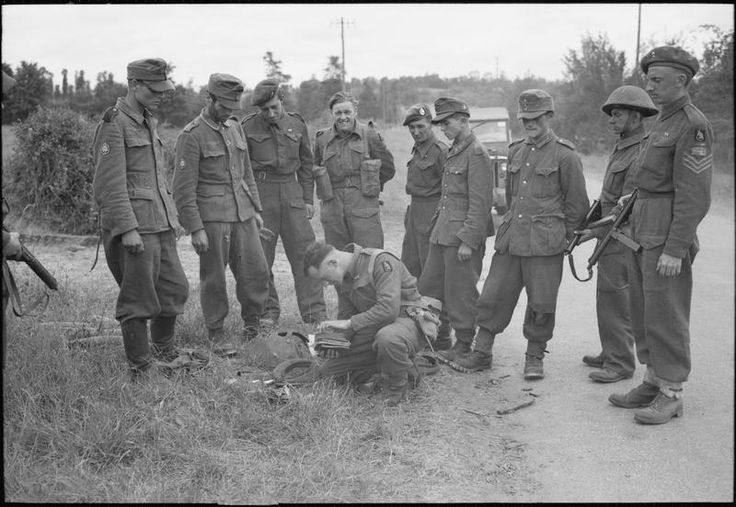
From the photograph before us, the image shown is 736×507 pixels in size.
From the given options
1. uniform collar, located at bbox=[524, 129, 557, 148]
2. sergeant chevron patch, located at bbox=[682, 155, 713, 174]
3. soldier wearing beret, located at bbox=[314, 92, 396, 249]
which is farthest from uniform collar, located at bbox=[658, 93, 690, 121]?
soldier wearing beret, located at bbox=[314, 92, 396, 249]

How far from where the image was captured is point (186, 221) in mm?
5117

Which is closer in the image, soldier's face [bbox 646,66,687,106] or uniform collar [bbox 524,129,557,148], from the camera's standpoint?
soldier's face [bbox 646,66,687,106]

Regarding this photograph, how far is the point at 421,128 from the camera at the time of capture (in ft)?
18.5

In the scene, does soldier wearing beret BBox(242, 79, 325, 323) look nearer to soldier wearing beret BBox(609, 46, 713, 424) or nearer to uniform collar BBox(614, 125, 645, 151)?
uniform collar BBox(614, 125, 645, 151)

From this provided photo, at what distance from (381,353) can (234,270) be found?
1.77m

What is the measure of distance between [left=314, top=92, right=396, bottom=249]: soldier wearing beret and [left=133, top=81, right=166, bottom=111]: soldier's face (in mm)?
1885

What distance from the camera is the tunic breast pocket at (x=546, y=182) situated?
486 cm

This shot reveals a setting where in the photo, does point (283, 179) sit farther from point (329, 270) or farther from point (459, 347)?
point (459, 347)

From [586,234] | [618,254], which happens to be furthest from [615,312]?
[586,234]

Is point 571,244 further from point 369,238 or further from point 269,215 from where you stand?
point 269,215

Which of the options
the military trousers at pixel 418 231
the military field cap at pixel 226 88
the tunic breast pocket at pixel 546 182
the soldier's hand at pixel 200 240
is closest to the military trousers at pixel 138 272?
the soldier's hand at pixel 200 240

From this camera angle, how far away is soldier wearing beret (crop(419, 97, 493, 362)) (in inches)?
203

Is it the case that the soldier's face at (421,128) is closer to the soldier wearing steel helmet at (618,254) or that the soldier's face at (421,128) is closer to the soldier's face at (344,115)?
the soldier's face at (344,115)

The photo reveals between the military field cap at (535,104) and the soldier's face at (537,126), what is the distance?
0.04m
